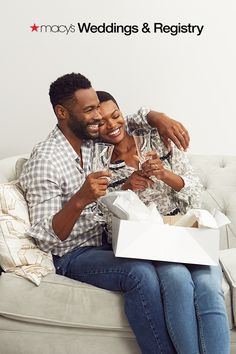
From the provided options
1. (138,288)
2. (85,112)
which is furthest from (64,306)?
(85,112)

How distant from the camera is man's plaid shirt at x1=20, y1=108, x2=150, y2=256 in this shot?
71.9 inches

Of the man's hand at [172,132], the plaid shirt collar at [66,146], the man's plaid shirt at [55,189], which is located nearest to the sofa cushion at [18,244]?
the man's plaid shirt at [55,189]

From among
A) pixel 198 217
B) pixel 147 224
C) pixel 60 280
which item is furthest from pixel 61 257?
pixel 198 217

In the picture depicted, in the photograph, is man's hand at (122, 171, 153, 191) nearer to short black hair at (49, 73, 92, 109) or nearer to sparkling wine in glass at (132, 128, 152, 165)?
sparkling wine in glass at (132, 128, 152, 165)

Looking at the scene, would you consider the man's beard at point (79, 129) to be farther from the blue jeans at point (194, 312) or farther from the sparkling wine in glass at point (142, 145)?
the blue jeans at point (194, 312)

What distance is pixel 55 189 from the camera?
1.86 metres

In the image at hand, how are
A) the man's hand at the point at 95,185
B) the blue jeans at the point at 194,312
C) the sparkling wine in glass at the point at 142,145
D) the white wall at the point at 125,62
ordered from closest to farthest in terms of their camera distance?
the blue jeans at the point at 194,312
the man's hand at the point at 95,185
the sparkling wine in glass at the point at 142,145
the white wall at the point at 125,62

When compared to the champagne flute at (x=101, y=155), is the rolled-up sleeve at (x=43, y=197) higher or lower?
lower

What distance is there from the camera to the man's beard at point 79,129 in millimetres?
1981

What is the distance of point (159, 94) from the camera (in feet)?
8.41

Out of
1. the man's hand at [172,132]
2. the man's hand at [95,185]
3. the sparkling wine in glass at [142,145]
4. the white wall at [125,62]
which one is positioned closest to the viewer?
the man's hand at [95,185]

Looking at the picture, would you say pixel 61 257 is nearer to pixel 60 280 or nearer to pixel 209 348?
pixel 60 280

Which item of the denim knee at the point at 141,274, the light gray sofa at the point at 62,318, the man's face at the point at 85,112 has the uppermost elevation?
the man's face at the point at 85,112

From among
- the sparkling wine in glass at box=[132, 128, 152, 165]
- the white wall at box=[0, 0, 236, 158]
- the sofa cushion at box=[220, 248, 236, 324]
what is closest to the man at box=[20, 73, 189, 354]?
the sparkling wine in glass at box=[132, 128, 152, 165]
